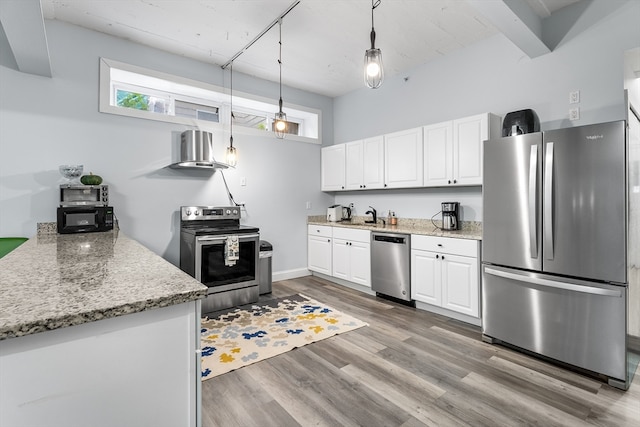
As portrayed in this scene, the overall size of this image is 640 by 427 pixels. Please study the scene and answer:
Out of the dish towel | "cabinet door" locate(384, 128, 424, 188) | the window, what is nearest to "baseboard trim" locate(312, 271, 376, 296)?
"cabinet door" locate(384, 128, 424, 188)

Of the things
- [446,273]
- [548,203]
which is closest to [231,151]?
[446,273]

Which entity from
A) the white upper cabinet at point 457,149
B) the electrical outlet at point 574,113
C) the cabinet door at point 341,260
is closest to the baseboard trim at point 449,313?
the cabinet door at point 341,260

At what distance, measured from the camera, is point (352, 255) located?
13.7ft

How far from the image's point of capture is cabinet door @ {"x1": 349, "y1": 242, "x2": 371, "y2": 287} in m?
3.96

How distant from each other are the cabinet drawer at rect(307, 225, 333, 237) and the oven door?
3.80ft

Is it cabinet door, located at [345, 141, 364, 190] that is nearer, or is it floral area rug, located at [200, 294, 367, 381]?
floral area rug, located at [200, 294, 367, 381]

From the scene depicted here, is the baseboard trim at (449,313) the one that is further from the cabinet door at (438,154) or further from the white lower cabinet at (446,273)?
the cabinet door at (438,154)

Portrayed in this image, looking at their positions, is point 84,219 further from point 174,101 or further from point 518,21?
point 518,21

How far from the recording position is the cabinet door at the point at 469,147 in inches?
124

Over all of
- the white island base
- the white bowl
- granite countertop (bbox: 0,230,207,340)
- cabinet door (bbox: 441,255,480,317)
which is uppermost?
the white bowl

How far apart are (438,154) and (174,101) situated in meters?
3.23

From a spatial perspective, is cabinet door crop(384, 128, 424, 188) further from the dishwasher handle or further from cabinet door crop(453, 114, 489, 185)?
the dishwasher handle

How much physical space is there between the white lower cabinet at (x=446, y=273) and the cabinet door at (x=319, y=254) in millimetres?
1424

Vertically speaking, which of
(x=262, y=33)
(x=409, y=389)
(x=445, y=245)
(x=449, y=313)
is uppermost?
(x=262, y=33)
